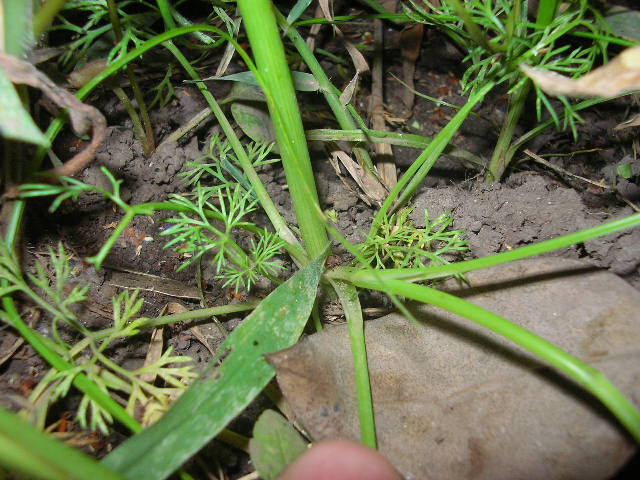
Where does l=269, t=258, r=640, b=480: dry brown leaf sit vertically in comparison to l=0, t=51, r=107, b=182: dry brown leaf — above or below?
below

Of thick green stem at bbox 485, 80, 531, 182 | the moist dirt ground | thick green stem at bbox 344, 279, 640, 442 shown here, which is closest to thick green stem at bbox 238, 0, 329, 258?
the moist dirt ground

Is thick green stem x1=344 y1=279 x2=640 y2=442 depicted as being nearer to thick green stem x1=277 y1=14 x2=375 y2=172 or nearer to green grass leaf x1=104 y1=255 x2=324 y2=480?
green grass leaf x1=104 y1=255 x2=324 y2=480

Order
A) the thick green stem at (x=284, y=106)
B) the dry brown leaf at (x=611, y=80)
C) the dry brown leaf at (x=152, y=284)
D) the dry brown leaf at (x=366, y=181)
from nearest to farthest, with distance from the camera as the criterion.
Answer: the dry brown leaf at (x=611, y=80)
the thick green stem at (x=284, y=106)
the dry brown leaf at (x=152, y=284)
the dry brown leaf at (x=366, y=181)

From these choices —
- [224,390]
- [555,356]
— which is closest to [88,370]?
[224,390]

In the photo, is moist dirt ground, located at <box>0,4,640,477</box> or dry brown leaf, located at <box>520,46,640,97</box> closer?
dry brown leaf, located at <box>520,46,640,97</box>

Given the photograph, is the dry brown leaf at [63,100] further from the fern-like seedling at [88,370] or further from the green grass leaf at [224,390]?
the green grass leaf at [224,390]

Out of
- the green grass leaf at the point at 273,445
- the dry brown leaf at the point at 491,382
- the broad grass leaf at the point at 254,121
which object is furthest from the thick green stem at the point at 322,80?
the green grass leaf at the point at 273,445

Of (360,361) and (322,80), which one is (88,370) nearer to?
(360,361)
